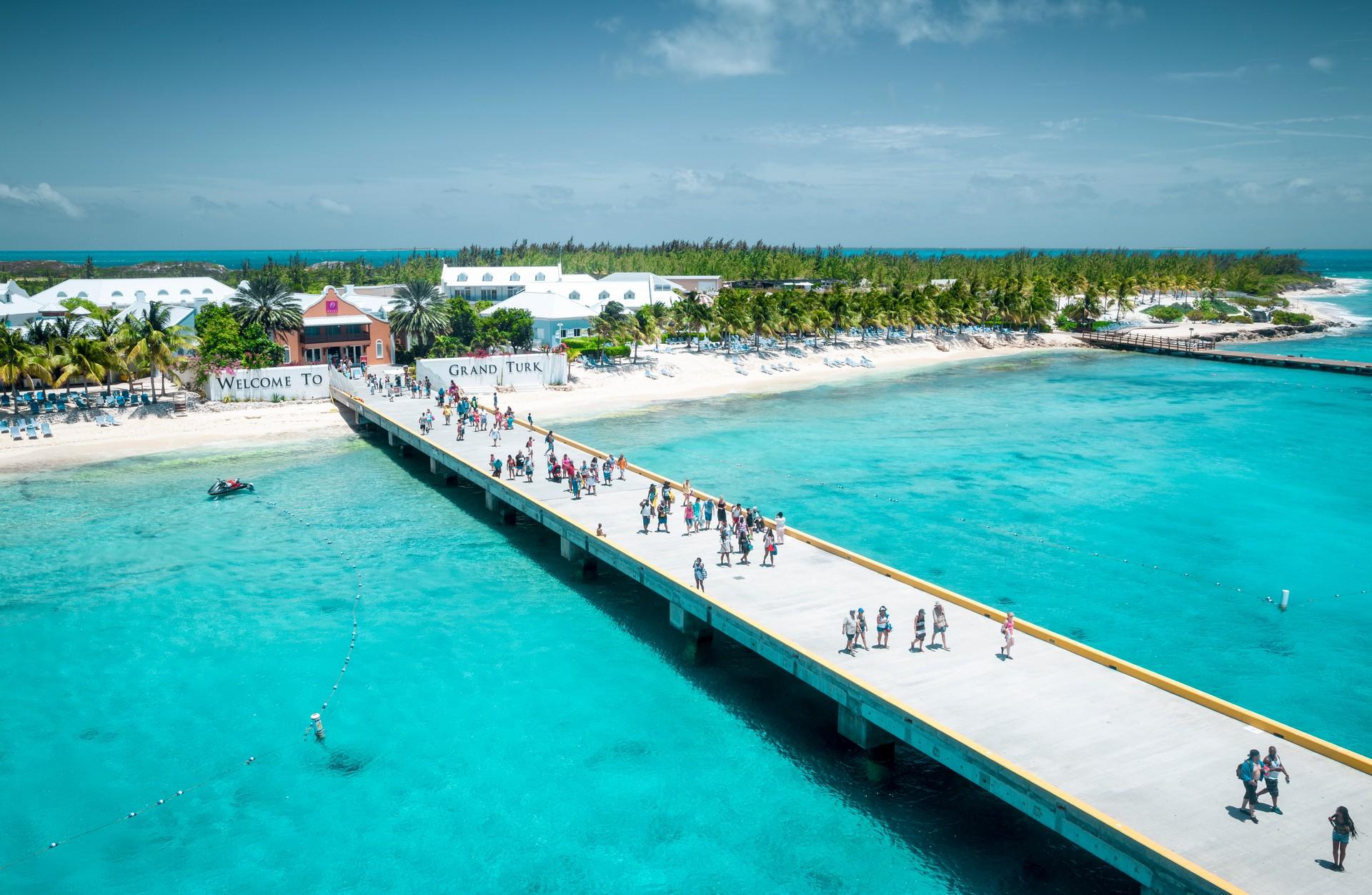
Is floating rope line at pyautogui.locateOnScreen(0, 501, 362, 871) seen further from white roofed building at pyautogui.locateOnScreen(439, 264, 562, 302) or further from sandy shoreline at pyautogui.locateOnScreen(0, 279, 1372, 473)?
white roofed building at pyautogui.locateOnScreen(439, 264, 562, 302)

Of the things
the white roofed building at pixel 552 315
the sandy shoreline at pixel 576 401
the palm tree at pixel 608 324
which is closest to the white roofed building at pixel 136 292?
the white roofed building at pixel 552 315

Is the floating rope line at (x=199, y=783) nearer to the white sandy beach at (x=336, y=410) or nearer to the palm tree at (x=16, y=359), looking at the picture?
the white sandy beach at (x=336, y=410)

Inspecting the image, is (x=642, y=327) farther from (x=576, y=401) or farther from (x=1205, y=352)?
(x=1205, y=352)

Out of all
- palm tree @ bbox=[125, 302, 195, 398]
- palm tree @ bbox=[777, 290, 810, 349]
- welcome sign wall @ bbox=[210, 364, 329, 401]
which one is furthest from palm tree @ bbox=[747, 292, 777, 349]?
palm tree @ bbox=[125, 302, 195, 398]

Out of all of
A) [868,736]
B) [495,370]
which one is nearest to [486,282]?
[495,370]

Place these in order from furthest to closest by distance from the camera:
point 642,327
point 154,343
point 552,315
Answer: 1. point 552,315
2. point 642,327
3. point 154,343

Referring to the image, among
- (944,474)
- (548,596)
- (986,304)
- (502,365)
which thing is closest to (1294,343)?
(986,304)
